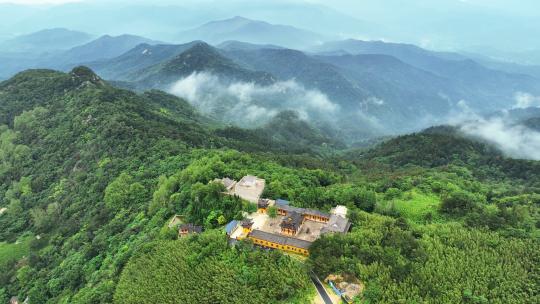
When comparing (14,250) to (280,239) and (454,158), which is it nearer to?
(280,239)

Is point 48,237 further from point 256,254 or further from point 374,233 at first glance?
point 374,233

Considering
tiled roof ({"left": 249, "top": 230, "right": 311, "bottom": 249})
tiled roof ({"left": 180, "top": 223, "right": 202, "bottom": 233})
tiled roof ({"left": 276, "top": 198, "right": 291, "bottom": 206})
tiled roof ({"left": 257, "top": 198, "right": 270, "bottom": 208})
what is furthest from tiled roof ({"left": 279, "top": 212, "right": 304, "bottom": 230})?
tiled roof ({"left": 180, "top": 223, "right": 202, "bottom": 233})

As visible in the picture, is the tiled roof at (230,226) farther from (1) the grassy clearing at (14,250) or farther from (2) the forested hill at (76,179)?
(1) the grassy clearing at (14,250)

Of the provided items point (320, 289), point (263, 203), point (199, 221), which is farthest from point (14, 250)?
point (320, 289)

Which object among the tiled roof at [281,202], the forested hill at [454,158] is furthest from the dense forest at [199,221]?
the tiled roof at [281,202]

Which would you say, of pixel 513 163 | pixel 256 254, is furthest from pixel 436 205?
pixel 513 163
